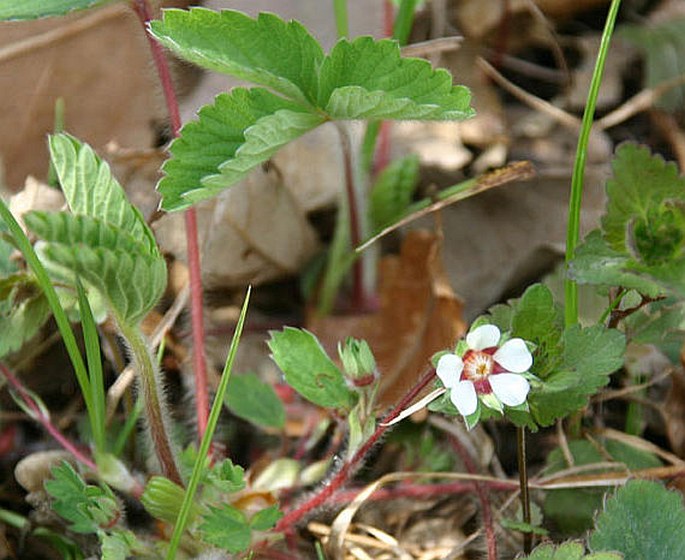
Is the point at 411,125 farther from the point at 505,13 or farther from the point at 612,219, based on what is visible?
the point at 612,219

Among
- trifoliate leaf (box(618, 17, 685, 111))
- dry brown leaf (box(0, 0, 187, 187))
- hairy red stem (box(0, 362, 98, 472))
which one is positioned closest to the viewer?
hairy red stem (box(0, 362, 98, 472))

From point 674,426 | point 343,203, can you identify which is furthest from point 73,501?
point 674,426

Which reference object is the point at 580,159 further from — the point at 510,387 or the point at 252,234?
the point at 252,234

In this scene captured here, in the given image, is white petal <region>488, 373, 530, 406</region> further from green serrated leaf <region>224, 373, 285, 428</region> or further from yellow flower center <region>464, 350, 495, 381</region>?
green serrated leaf <region>224, 373, 285, 428</region>

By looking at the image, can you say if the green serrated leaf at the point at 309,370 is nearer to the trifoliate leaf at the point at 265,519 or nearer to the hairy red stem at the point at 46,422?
the trifoliate leaf at the point at 265,519

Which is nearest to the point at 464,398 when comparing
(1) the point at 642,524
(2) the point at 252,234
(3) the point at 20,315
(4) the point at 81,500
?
(1) the point at 642,524

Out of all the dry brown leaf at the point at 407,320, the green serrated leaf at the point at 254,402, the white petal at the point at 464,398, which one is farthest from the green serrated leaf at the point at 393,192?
the white petal at the point at 464,398

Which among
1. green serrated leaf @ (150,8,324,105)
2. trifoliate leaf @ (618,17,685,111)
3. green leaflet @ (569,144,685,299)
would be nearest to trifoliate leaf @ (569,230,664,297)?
green leaflet @ (569,144,685,299)
